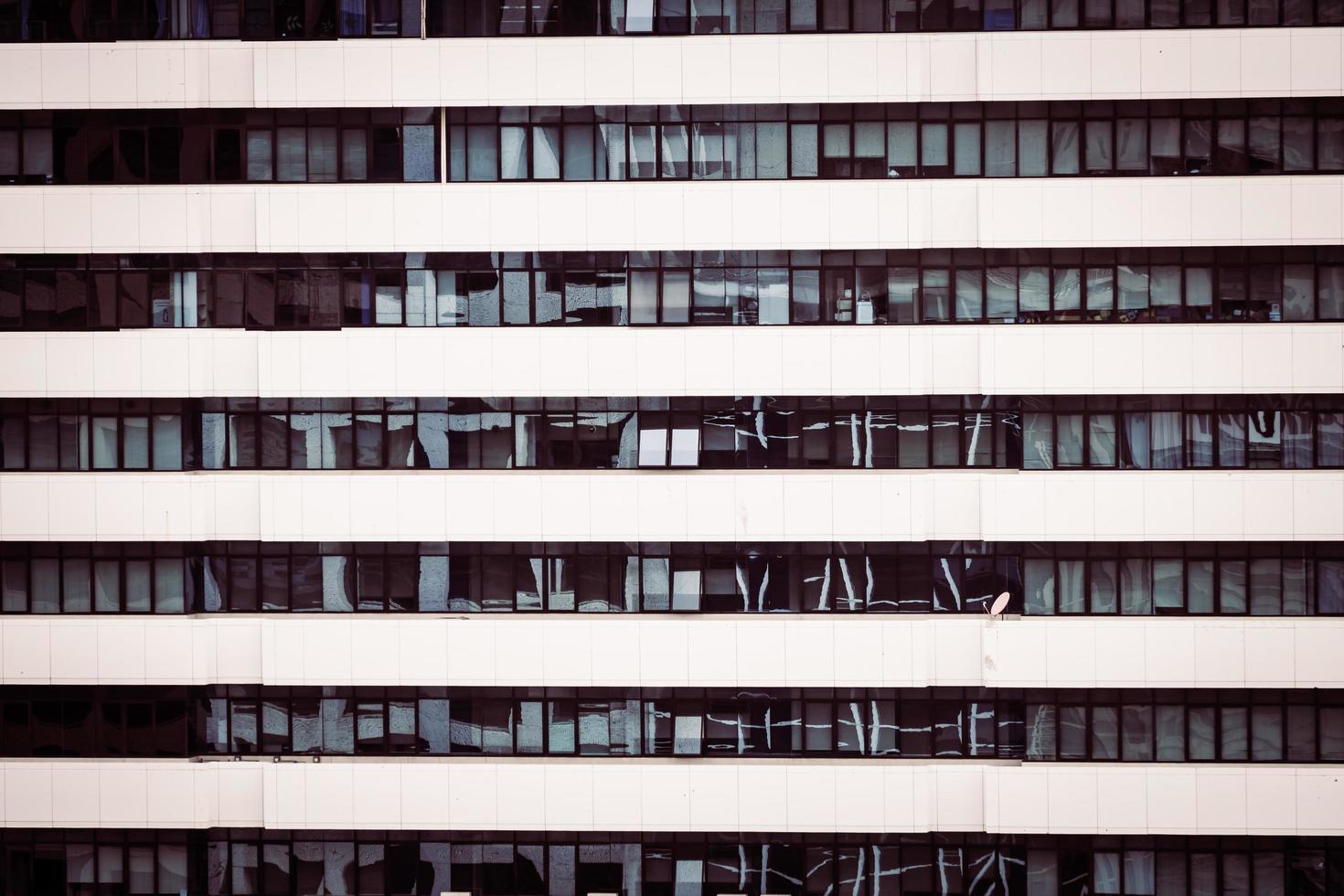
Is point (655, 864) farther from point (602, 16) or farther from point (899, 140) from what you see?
point (602, 16)

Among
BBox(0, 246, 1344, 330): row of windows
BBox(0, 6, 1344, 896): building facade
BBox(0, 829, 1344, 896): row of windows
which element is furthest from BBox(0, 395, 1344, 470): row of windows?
BBox(0, 829, 1344, 896): row of windows

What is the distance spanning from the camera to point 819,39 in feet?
52.9

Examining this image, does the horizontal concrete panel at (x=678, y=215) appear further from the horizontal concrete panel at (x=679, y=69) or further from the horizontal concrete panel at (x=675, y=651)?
the horizontal concrete panel at (x=675, y=651)

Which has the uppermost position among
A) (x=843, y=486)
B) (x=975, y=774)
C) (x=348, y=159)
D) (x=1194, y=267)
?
(x=348, y=159)

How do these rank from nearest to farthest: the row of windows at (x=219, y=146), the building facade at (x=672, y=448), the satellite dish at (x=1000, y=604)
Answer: the building facade at (x=672, y=448)
the satellite dish at (x=1000, y=604)
the row of windows at (x=219, y=146)

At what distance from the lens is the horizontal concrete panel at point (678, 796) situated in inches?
634

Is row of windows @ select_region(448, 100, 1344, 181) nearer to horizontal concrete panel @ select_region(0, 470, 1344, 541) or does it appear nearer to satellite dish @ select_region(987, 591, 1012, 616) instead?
horizontal concrete panel @ select_region(0, 470, 1344, 541)

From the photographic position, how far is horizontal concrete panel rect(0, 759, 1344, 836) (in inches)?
634

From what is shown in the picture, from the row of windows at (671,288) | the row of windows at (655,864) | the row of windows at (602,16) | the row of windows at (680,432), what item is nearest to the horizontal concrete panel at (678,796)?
the row of windows at (655,864)

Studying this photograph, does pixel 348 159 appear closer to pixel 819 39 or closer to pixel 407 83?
pixel 407 83

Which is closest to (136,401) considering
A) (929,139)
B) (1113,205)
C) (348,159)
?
(348,159)

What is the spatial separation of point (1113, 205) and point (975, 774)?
9.74 metres

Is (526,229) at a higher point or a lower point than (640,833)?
higher

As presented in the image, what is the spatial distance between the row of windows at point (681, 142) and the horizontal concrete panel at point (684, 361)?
111 inches
